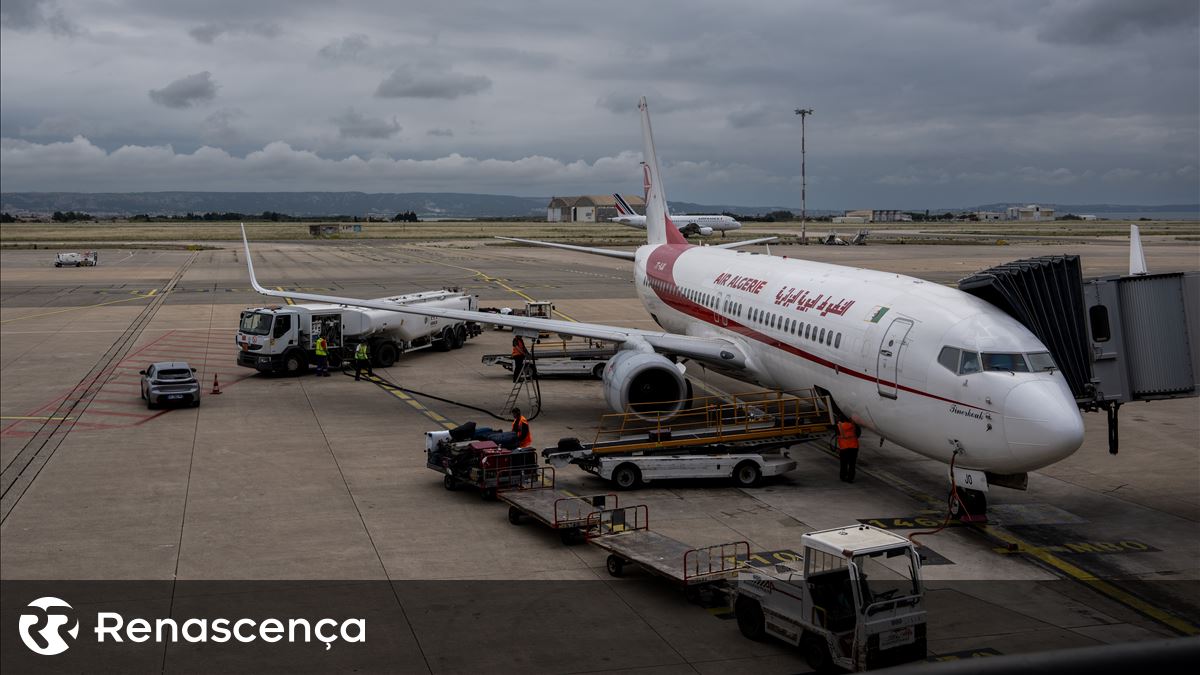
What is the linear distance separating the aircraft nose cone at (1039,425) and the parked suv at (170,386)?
23867mm

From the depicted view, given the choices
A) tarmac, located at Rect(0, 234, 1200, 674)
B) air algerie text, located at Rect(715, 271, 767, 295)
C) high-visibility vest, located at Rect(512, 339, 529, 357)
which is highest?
air algerie text, located at Rect(715, 271, 767, 295)

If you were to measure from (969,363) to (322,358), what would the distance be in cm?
2605

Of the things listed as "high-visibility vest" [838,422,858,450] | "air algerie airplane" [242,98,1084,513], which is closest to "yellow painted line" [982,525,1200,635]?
"air algerie airplane" [242,98,1084,513]

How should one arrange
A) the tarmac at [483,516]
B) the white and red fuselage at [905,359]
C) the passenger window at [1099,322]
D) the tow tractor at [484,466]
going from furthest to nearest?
1. the tow tractor at [484,466]
2. the passenger window at [1099,322]
3. the white and red fuselage at [905,359]
4. the tarmac at [483,516]

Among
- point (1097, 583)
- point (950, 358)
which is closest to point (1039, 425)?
point (950, 358)

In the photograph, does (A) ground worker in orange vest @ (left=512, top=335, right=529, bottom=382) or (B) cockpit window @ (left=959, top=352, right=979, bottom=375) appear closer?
(B) cockpit window @ (left=959, top=352, right=979, bottom=375)

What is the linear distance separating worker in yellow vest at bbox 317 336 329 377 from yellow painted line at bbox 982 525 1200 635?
25958 millimetres

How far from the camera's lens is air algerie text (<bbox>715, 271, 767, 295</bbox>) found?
29.8 m

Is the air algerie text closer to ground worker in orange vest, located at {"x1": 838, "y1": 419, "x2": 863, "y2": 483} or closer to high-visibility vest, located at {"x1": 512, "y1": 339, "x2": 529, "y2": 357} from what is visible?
ground worker in orange vest, located at {"x1": 838, "y1": 419, "x2": 863, "y2": 483}

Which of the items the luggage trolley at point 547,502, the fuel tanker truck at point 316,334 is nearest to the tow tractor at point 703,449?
the luggage trolley at point 547,502

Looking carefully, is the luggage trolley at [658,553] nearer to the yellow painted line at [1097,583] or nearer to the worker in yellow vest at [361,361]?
the yellow painted line at [1097,583]

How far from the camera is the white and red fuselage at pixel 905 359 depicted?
19.0m

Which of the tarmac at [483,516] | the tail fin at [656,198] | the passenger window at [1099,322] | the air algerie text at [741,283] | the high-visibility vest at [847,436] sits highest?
the tail fin at [656,198]

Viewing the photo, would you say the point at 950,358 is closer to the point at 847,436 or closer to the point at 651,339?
the point at 847,436
